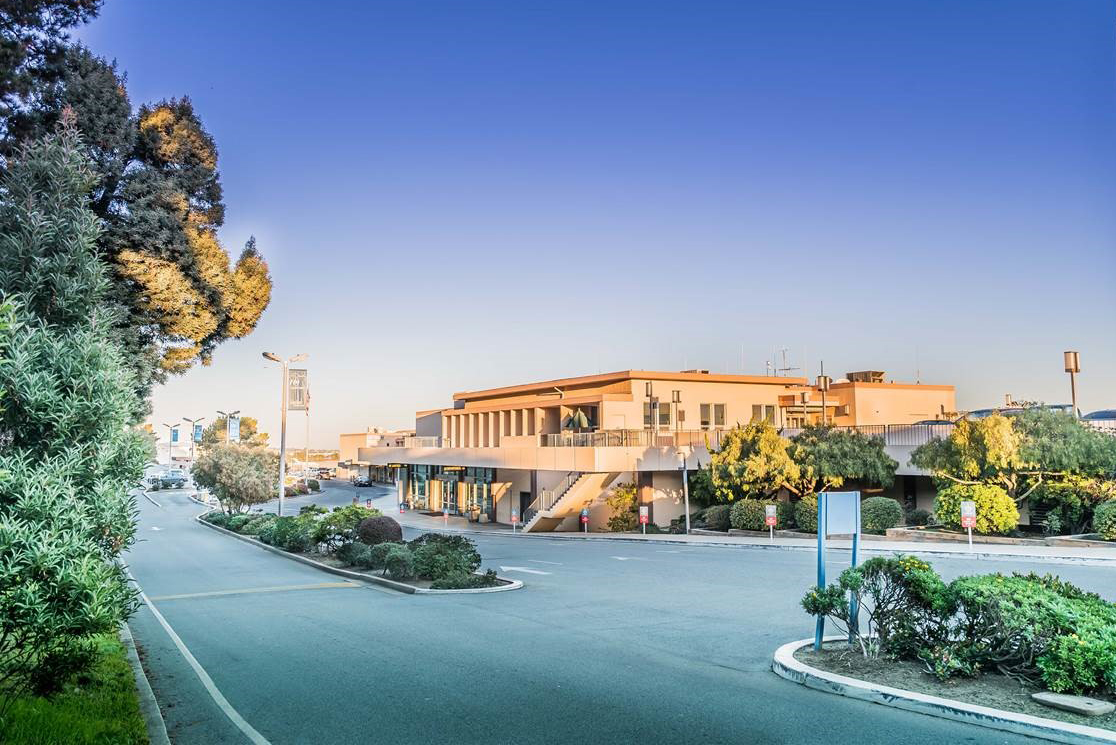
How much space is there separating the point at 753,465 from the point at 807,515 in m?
3.83

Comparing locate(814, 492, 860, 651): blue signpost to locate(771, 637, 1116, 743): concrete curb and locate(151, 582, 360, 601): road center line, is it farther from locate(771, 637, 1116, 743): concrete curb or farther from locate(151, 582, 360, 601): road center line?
locate(151, 582, 360, 601): road center line

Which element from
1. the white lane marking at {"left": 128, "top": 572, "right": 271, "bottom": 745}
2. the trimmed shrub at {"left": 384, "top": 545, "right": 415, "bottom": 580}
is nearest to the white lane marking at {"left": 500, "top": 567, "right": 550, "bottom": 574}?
the trimmed shrub at {"left": 384, "top": 545, "right": 415, "bottom": 580}

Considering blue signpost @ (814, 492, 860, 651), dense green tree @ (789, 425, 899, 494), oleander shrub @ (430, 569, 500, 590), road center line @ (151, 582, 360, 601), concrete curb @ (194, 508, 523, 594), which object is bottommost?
road center line @ (151, 582, 360, 601)

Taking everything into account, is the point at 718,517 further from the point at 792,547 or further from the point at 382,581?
the point at 382,581

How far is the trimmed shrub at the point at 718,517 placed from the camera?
39875mm

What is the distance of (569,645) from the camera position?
12.7 m

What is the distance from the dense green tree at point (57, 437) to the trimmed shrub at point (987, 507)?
27112mm

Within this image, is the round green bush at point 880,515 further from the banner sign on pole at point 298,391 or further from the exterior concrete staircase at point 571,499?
the banner sign on pole at point 298,391

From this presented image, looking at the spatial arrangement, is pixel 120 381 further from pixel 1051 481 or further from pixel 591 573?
pixel 1051 481

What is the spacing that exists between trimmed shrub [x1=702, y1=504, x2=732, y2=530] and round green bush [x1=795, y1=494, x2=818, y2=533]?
482 cm

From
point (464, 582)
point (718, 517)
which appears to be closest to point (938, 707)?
point (464, 582)

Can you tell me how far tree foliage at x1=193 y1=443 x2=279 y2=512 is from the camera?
→ 153 feet

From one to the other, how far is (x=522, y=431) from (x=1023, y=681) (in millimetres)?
49374

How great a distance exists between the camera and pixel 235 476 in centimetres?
4647
